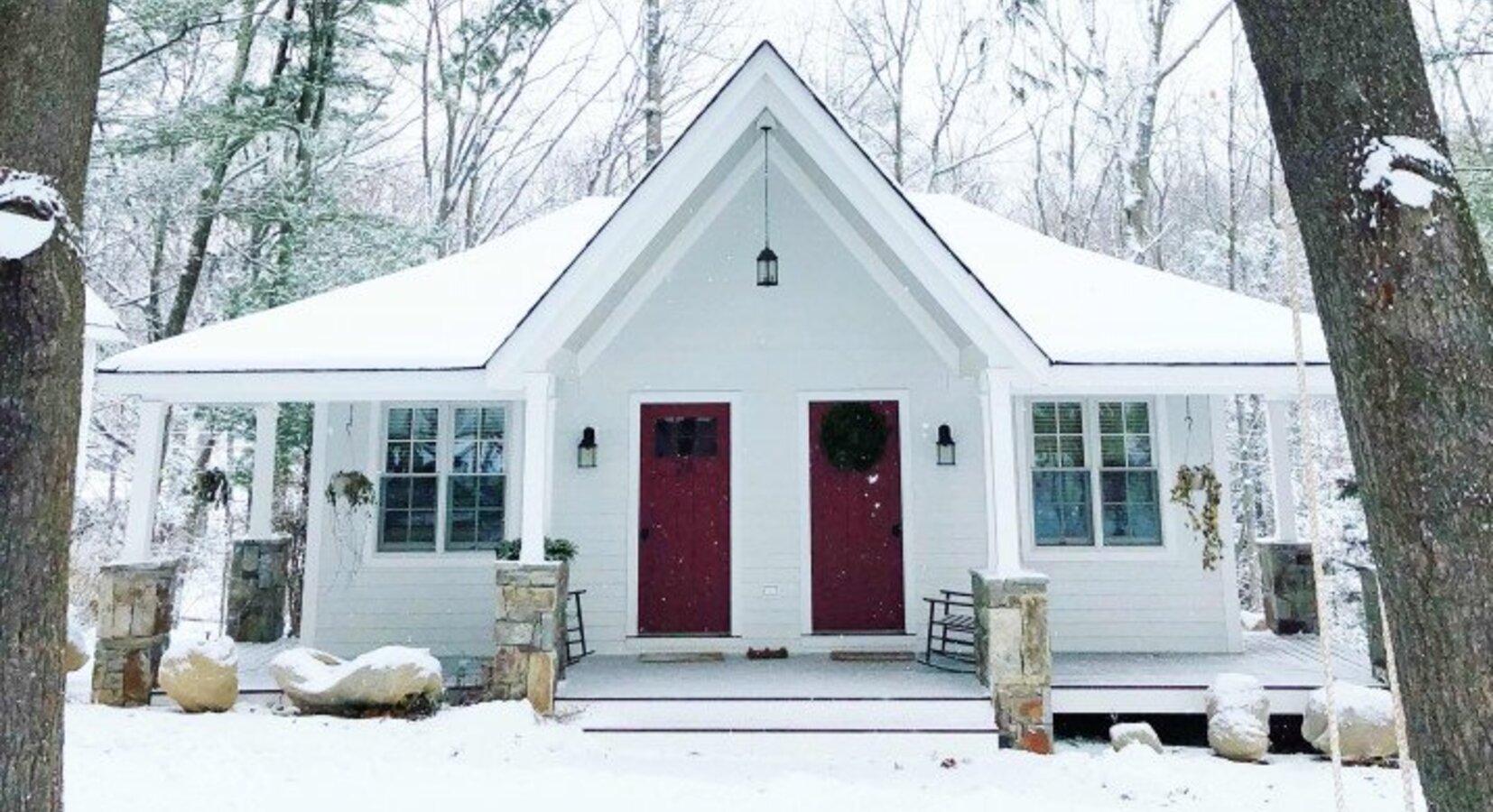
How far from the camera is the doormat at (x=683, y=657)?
7434 mm

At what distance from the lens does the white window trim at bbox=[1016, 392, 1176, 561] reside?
26.1 feet

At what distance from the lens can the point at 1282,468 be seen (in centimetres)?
870

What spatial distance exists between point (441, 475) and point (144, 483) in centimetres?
227

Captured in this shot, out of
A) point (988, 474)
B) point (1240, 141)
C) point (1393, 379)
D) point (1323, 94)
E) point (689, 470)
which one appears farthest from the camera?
point (1240, 141)

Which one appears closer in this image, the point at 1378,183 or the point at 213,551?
the point at 1378,183

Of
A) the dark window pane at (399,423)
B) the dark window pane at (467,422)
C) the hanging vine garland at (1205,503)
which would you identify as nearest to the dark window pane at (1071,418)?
the hanging vine garland at (1205,503)

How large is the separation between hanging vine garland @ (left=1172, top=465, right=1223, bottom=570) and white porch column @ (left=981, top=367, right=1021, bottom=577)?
2.59m

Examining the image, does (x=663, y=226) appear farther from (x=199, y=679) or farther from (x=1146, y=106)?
(x=1146, y=106)

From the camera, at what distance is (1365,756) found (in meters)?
5.69

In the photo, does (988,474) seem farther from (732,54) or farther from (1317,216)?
(732,54)

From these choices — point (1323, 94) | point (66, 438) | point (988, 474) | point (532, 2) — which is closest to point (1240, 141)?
point (988, 474)

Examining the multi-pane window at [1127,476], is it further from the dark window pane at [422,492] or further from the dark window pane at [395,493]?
the dark window pane at [395,493]

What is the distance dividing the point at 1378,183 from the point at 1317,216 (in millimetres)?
135

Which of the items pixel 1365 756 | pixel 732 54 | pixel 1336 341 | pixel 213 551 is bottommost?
pixel 1365 756
